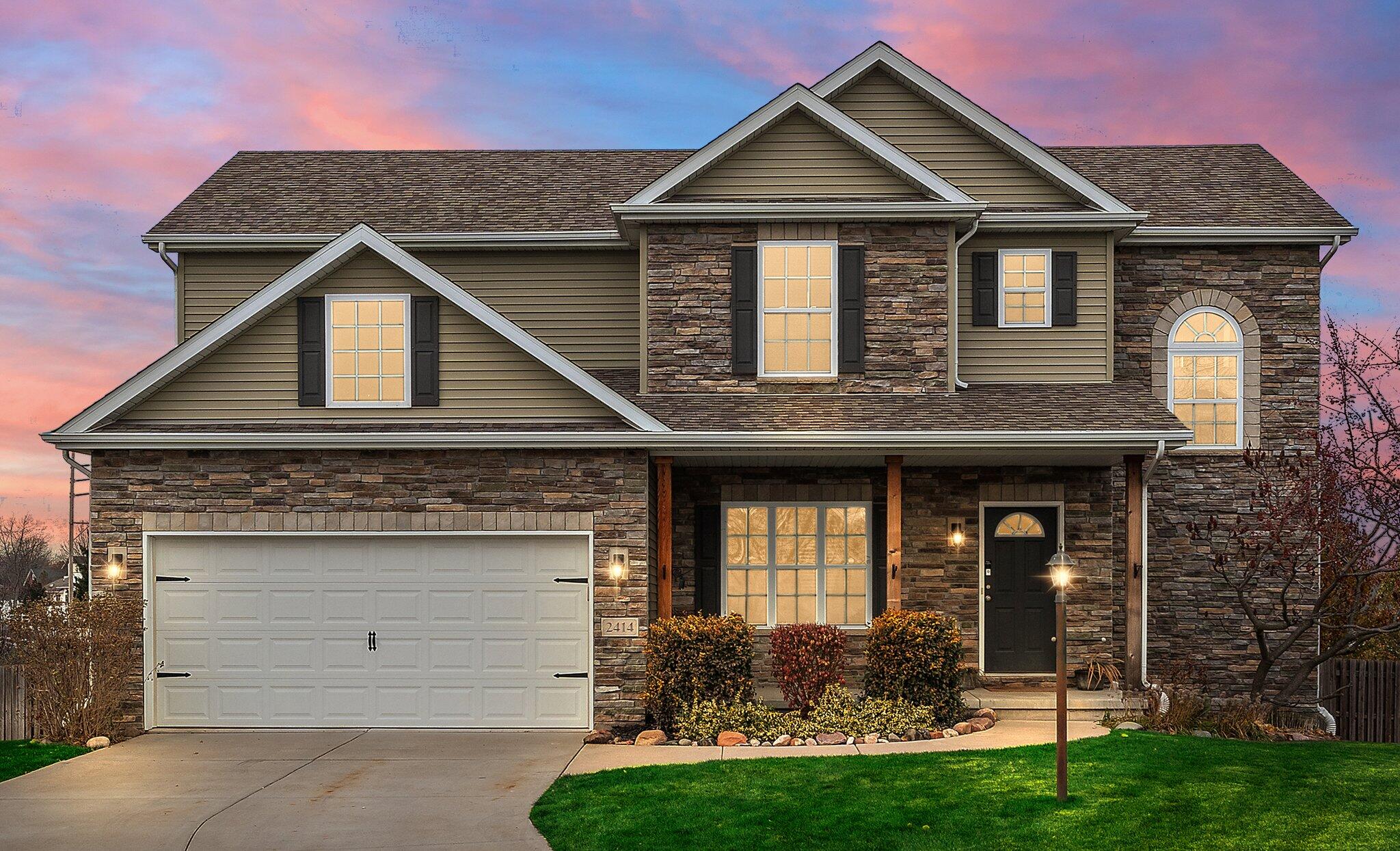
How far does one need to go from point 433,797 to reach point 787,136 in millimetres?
8954

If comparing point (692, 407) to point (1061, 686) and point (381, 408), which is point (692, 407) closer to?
point (381, 408)

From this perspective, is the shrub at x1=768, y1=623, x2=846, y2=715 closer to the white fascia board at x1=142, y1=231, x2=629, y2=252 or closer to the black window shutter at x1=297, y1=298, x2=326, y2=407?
the black window shutter at x1=297, y1=298, x2=326, y2=407

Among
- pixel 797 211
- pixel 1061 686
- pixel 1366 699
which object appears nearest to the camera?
pixel 1061 686

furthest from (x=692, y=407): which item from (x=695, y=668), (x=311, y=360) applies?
(x=311, y=360)

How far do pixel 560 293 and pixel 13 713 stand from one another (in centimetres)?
821

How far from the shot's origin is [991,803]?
9078 mm

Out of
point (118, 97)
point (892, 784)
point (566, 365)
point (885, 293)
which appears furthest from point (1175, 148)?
point (118, 97)

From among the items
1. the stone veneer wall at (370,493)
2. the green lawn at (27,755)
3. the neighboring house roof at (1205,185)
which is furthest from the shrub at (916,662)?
the green lawn at (27,755)

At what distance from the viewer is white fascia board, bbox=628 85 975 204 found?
14242 millimetres

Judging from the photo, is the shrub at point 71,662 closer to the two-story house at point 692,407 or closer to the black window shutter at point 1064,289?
the two-story house at point 692,407

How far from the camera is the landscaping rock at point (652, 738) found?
12.1 meters

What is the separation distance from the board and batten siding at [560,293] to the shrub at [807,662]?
490cm

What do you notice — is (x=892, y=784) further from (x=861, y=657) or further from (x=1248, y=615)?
(x=1248, y=615)

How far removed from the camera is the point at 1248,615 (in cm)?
1416
